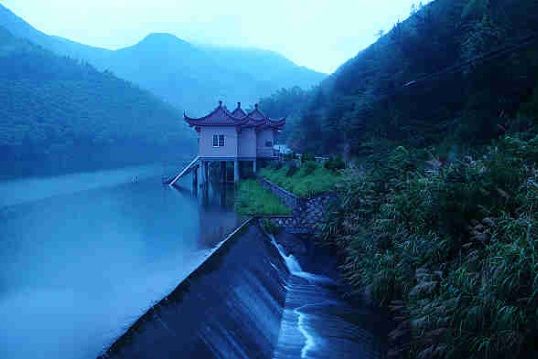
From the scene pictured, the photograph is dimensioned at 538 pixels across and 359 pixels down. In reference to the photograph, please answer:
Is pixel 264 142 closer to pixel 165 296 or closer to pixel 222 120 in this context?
pixel 222 120

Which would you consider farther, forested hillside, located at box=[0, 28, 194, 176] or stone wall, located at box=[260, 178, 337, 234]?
forested hillside, located at box=[0, 28, 194, 176]

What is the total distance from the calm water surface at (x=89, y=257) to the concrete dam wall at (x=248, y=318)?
1.74 m

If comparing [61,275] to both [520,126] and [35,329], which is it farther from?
[520,126]

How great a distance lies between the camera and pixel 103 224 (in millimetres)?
20375

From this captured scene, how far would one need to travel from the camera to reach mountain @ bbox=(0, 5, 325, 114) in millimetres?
145500

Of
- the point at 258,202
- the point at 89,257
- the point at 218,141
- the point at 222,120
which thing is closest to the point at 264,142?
the point at 218,141

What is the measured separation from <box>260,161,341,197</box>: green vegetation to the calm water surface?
2606mm

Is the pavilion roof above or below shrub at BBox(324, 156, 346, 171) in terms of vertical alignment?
above

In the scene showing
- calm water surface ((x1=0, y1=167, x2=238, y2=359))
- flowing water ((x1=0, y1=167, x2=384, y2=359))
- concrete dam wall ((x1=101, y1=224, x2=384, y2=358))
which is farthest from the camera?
calm water surface ((x1=0, y1=167, x2=238, y2=359))

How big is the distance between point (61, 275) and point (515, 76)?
535 inches

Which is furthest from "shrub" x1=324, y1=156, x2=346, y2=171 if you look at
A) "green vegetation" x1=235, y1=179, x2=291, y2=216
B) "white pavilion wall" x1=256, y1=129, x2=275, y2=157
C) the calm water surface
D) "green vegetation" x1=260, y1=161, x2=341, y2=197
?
"white pavilion wall" x1=256, y1=129, x2=275, y2=157

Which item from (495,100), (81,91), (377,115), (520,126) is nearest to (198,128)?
(377,115)

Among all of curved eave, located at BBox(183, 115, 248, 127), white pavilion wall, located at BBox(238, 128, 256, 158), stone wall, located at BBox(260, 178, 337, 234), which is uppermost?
curved eave, located at BBox(183, 115, 248, 127)

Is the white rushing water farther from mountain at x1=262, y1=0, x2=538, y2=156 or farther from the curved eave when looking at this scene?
the curved eave
